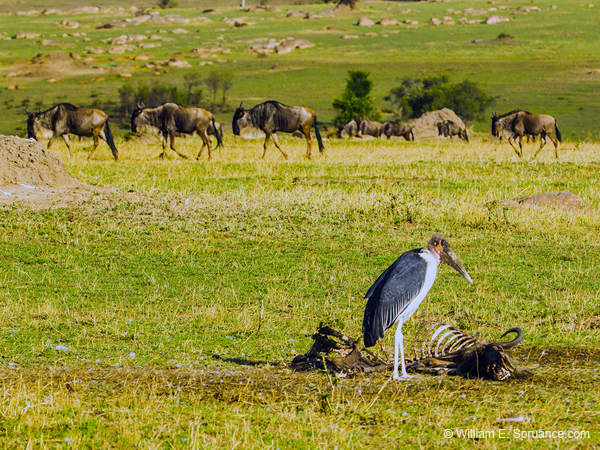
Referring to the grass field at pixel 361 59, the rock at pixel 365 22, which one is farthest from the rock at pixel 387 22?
the grass field at pixel 361 59

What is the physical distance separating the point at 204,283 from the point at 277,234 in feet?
10.5

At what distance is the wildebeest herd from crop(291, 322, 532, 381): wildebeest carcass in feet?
57.5

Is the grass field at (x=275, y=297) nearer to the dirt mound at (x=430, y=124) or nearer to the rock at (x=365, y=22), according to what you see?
the dirt mound at (x=430, y=124)

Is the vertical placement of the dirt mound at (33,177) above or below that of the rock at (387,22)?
below

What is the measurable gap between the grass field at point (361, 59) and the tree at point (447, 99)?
160 cm

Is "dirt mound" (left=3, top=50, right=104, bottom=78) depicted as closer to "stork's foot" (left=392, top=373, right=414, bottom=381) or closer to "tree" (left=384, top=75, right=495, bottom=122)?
"tree" (left=384, top=75, right=495, bottom=122)

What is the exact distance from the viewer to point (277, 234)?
43.4ft

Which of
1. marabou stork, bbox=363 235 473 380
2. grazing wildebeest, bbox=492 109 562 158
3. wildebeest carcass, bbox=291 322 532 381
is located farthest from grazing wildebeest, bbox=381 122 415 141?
marabou stork, bbox=363 235 473 380

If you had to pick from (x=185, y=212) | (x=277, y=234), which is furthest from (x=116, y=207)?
(x=277, y=234)

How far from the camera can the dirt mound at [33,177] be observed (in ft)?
49.9

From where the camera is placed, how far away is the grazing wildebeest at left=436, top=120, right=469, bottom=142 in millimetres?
40125

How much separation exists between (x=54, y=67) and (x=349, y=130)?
4592 cm

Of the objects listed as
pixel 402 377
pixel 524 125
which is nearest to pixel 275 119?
pixel 524 125

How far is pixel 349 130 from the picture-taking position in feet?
138
